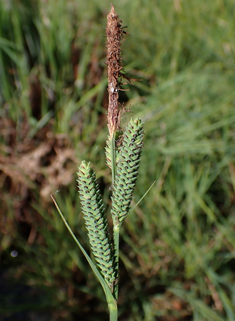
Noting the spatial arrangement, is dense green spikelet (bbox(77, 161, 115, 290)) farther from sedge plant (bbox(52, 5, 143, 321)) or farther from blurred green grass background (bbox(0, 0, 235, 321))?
blurred green grass background (bbox(0, 0, 235, 321))

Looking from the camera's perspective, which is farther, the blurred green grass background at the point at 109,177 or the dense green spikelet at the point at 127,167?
the blurred green grass background at the point at 109,177

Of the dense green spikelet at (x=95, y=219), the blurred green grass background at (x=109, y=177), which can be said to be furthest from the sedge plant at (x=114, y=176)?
the blurred green grass background at (x=109, y=177)

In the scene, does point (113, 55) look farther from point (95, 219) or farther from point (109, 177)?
point (109, 177)

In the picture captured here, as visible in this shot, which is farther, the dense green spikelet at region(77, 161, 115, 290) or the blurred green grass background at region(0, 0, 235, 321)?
the blurred green grass background at region(0, 0, 235, 321)

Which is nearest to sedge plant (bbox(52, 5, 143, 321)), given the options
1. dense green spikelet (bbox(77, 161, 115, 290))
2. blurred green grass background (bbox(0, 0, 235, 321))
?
dense green spikelet (bbox(77, 161, 115, 290))

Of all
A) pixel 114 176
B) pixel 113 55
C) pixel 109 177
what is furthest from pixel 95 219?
pixel 109 177

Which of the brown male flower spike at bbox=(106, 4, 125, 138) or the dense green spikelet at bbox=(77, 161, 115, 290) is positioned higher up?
the brown male flower spike at bbox=(106, 4, 125, 138)

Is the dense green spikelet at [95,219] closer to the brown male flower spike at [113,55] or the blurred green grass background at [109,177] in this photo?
the brown male flower spike at [113,55]
